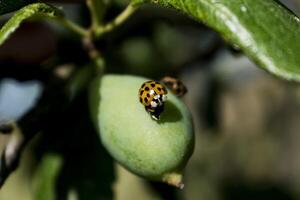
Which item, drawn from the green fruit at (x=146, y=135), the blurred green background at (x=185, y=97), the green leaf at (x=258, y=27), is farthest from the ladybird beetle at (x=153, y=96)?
the blurred green background at (x=185, y=97)

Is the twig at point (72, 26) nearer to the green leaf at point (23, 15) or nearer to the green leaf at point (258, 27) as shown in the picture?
the green leaf at point (23, 15)

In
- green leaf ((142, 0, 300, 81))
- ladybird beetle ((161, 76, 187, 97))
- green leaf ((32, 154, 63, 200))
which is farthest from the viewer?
green leaf ((32, 154, 63, 200))

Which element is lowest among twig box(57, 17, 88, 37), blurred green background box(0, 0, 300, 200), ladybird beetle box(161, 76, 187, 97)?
blurred green background box(0, 0, 300, 200)

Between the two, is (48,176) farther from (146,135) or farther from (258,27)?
(258,27)

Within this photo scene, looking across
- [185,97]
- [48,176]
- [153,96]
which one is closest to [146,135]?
[153,96]

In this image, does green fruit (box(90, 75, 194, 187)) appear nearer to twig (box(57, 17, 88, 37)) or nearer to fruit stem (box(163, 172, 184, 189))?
fruit stem (box(163, 172, 184, 189))

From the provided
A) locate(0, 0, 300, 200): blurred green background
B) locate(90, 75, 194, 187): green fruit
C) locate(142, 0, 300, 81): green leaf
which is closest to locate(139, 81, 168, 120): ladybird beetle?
locate(90, 75, 194, 187): green fruit

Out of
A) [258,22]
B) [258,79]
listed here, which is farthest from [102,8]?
[258,79]
